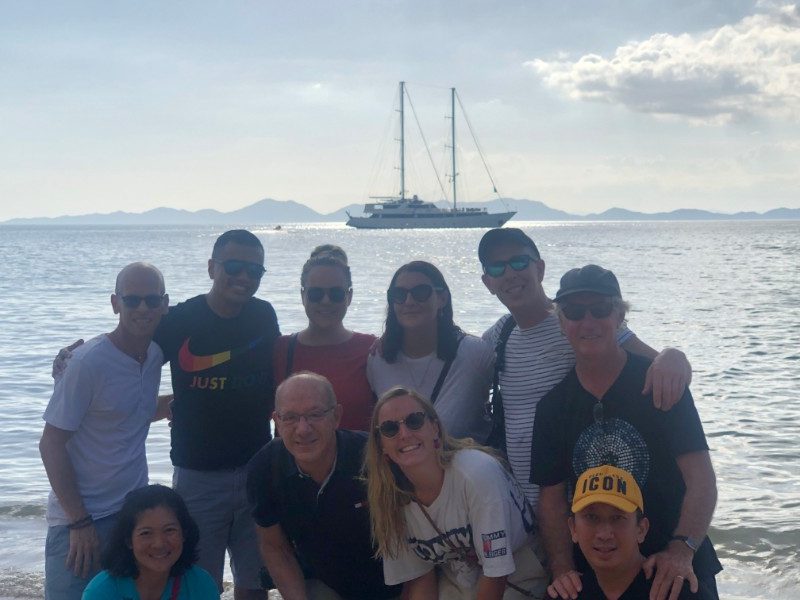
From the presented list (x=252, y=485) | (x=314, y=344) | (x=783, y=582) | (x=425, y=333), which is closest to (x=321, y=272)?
(x=314, y=344)

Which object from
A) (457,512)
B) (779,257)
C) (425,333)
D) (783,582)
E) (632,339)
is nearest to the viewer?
(457,512)

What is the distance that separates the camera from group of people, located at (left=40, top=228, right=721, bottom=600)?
3.59 metres

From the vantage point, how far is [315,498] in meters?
4.07

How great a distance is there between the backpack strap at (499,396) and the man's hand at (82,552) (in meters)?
2.08

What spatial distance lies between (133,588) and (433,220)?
121 m

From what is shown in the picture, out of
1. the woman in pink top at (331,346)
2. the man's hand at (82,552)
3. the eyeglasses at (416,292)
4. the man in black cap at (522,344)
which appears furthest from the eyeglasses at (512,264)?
the man's hand at (82,552)

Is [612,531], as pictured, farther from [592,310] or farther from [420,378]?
[420,378]

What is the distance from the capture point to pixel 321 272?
4.84 meters

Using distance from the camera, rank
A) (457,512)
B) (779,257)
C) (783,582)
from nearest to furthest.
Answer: (457,512) < (783,582) < (779,257)

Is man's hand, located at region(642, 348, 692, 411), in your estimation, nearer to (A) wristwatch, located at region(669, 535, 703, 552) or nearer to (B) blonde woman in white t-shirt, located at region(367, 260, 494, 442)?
(A) wristwatch, located at region(669, 535, 703, 552)

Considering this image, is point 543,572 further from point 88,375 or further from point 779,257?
point 779,257

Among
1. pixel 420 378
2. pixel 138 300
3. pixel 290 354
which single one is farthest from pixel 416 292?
pixel 138 300

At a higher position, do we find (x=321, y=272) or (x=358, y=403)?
(x=321, y=272)

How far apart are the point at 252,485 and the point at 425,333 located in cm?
123
